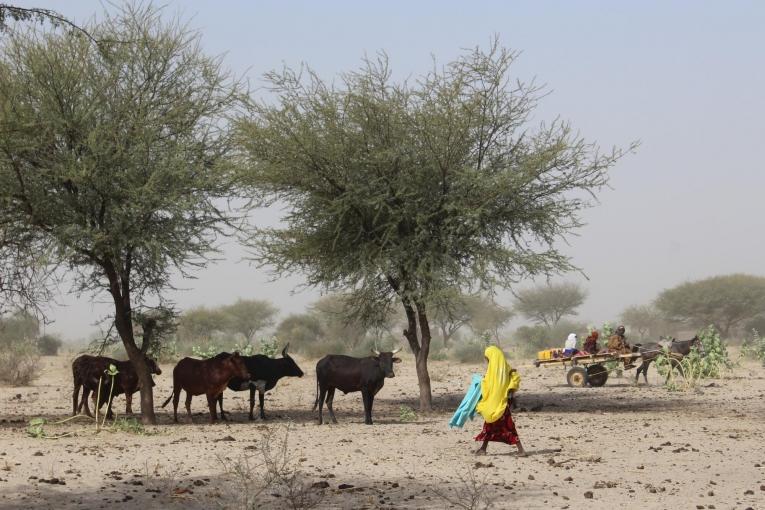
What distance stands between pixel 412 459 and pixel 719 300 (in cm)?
5983

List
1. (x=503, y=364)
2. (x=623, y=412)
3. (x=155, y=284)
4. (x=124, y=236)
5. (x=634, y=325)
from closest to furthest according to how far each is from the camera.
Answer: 1. (x=503, y=364)
2. (x=124, y=236)
3. (x=155, y=284)
4. (x=623, y=412)
5. (x=634, y=325)

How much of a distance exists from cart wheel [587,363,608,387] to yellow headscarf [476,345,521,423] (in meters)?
15.3

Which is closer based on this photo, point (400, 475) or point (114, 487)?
point (114, 487)

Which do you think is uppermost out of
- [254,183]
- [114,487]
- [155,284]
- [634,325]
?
[634,325]

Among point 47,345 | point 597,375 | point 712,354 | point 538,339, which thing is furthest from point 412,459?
point 47,345

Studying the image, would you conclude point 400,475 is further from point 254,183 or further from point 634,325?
point 634,325

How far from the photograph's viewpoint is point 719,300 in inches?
2753

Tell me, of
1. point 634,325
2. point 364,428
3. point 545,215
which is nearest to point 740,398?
point 545,215

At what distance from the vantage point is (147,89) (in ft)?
60.4

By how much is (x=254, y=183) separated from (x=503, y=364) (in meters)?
8.27

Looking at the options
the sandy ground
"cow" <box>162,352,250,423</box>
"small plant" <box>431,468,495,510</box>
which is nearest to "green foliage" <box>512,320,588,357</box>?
the sandy ground

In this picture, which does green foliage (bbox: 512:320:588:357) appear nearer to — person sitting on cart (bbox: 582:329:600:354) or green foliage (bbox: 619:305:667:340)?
green foliage (bbox: 619:305:667:340)

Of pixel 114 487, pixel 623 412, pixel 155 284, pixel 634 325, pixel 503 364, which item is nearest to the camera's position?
pixel 114 487

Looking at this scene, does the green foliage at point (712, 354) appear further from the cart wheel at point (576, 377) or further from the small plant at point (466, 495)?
the small plant at point (466, 495)
